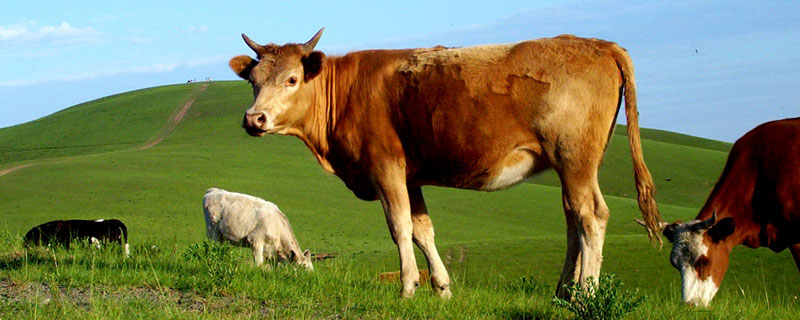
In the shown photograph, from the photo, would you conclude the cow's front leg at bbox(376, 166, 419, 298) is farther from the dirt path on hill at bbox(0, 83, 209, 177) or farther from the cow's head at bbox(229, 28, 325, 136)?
the dirt path on hill at bbox(0, 83, 209, 177)

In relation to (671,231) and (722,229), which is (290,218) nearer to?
(671,231)

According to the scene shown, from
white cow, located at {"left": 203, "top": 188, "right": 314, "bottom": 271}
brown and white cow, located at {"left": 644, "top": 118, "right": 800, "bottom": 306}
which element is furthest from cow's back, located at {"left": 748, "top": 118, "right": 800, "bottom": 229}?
white cow, located at {"left": 203, "top": 188, "right": 314, "bottom": 271}

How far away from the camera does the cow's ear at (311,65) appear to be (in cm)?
1015

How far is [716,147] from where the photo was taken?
342 feet

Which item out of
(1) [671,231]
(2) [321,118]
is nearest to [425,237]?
(2) [321,118]

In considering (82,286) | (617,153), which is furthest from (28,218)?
(617,153)

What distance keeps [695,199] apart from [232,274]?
57.2m

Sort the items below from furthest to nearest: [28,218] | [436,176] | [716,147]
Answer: [716,147], [28,218], [436,176]

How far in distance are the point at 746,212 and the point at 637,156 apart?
118 inches

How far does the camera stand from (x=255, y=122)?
9.60 metres

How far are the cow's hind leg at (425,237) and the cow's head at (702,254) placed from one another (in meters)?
3.51

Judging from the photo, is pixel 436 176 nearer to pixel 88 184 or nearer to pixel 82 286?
pixel 82 286

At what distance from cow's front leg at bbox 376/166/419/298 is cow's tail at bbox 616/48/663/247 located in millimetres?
2682

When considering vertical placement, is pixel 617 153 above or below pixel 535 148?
below
